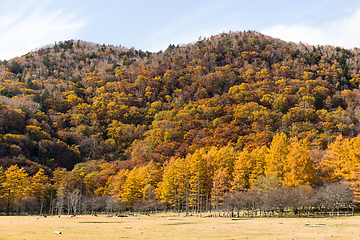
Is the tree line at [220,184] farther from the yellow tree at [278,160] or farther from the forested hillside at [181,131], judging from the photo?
the forested hillside at [181,131]

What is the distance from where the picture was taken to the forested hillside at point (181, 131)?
62.2 meters

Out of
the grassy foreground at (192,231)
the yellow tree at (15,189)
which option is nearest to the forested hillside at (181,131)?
the yellow tree at (15,189)

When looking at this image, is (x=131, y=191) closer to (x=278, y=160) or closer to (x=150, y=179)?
(x=150, y=179)

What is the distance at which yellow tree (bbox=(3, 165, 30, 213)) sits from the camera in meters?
72.4

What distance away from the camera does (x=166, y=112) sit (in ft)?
494

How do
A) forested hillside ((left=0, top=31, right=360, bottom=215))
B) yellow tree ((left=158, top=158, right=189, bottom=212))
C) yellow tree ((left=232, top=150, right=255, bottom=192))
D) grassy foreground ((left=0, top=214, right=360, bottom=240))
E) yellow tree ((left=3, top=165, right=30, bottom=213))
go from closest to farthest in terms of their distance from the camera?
grassy foreground ((left=0, top=214, right=360, bottom=240))
yellow tree ((left=232, top=150, right=255, bottom=192))
forested hillside ((left=0, top=31, right=360, bottom=215))
yellow tree ((left=158, top=158, right=189, bottom=212))
yellow tree ((left=3, top=165, right=30, bottom=213))

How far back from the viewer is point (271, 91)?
160 m

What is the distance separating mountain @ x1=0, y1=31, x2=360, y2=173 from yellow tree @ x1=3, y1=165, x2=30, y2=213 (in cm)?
1749

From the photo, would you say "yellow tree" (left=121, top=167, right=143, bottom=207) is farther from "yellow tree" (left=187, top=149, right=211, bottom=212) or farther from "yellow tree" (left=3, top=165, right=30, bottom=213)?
"yellow tree" (left=3, top=165, right=30, bottom=213)

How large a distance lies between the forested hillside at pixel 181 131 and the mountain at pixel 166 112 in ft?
1.75

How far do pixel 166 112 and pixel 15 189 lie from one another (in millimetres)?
85897

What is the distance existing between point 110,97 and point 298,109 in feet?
315

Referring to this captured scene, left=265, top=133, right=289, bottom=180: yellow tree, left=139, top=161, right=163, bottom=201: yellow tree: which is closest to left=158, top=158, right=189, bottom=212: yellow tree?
left=139, top=161, right=163, bottom=201: yellow tree

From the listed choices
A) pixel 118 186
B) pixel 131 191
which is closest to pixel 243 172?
pixel 131 191
